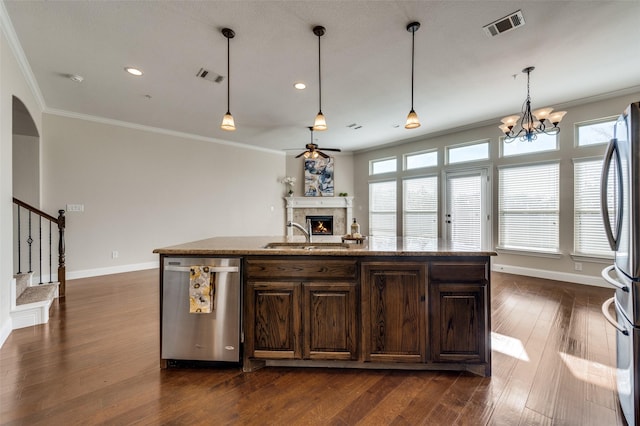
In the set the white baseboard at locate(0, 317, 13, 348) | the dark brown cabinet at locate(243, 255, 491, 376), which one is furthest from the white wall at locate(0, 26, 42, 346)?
the dark brown cabinet at locate(243, 255, 491, 376)

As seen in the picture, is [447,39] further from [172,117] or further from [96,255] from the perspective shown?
[96,255]

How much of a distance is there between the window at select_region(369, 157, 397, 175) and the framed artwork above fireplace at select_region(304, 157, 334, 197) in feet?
4.06

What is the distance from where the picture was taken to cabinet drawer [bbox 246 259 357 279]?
1.98m

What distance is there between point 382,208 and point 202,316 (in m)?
6.10

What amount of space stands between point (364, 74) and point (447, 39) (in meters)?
1.00

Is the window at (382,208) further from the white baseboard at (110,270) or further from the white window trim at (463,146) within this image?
the white baseboard at (110,270)

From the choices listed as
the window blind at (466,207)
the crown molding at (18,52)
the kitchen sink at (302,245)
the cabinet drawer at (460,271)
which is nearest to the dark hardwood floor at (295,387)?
the cabinet drawer at (460,271)

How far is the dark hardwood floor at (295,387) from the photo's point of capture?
5.12ft

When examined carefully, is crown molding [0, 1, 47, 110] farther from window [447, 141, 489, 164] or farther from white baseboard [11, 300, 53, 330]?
window [447, 141, 489, 164]

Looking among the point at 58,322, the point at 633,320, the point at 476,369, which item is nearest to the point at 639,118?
the point at 633,320

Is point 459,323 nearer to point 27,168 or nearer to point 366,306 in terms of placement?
point 366,306

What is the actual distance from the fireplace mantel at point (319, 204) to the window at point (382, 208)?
628mm

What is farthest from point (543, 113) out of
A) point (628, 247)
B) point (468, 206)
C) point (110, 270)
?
point (110, 270)

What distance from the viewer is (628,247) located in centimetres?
139
